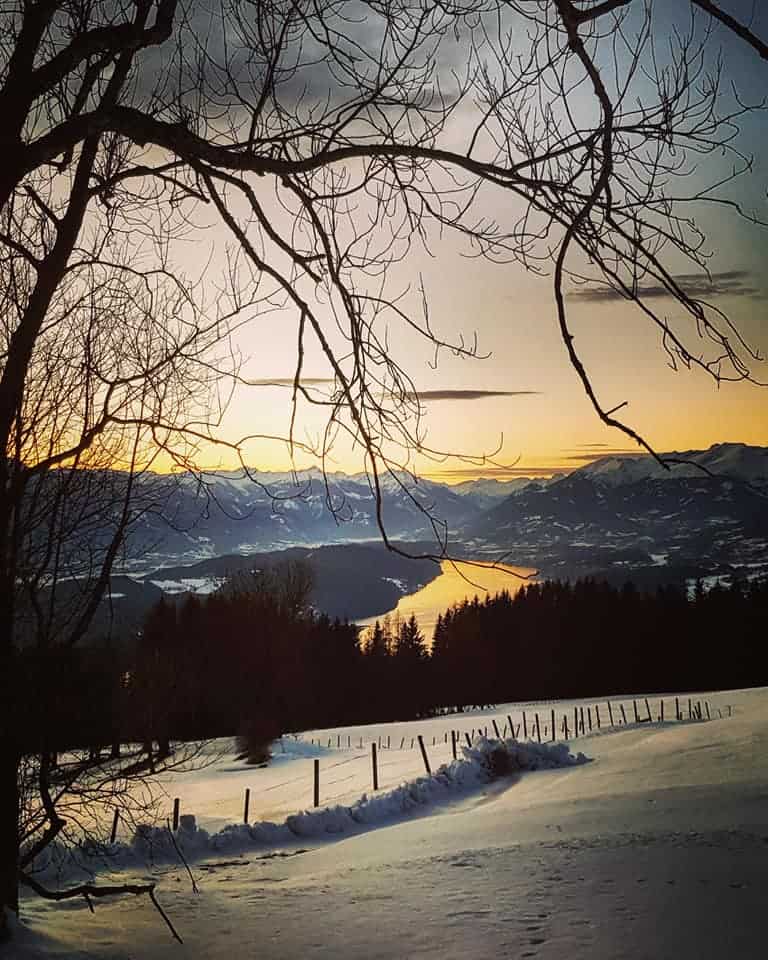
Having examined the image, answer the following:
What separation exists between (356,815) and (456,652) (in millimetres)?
43221

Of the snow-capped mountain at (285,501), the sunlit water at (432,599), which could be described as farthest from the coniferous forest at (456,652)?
the snow-capped mountain at (285,501)

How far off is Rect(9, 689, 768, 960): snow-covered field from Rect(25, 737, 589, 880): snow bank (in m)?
0.05

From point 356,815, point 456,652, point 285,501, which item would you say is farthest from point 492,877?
point 456,652

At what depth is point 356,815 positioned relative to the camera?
15.8m

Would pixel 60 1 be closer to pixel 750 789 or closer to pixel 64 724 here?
pixel 64 724

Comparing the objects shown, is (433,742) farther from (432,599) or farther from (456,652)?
(432,599)

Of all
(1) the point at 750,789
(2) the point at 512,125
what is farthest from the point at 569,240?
(1) the point at 750,789

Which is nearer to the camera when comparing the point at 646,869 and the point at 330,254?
the point at 330,254

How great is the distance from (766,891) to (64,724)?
4797mm

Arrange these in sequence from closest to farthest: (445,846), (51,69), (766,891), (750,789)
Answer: (51,69), (766,891), (445,846), (750,789)

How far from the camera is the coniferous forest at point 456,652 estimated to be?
1487 inches

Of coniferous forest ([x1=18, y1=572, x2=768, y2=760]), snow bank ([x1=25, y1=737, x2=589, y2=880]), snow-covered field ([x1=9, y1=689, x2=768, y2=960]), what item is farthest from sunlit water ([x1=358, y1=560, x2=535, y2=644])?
snow-covered field ([x1=9, y1=689, x2=768, y2=960])

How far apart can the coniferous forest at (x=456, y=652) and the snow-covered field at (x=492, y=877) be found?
1547cm

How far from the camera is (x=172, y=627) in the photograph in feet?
129
